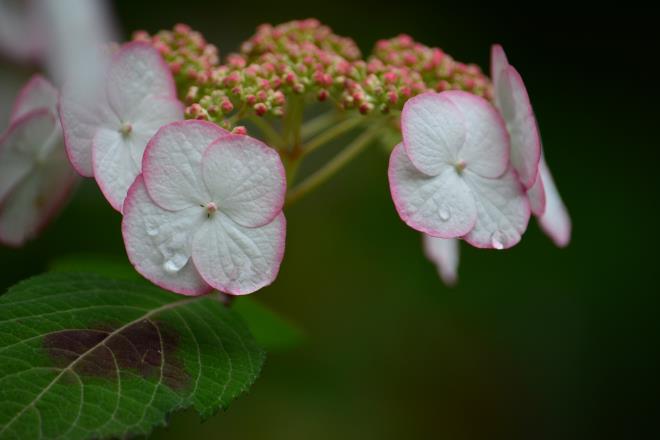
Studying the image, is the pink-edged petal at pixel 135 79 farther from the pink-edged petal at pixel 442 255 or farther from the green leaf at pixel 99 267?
the pink-edged petal at pixel 442 255

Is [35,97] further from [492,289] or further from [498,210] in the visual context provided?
[492,289]

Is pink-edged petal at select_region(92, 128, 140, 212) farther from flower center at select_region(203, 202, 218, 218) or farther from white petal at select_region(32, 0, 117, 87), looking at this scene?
white petal at select_region(32, 0, 117, 87)

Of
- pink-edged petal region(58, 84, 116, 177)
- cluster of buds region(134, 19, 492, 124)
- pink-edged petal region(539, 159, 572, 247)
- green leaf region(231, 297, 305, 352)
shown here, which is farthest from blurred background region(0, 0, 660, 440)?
pink-edged petal region(58, 84, 116, 177)

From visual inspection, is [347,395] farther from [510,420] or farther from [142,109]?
[142,109]

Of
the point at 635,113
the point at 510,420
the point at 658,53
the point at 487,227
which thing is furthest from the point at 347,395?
the point at 658,53

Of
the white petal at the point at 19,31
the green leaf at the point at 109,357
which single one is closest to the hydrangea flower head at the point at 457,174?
the green leaf at the point at 109,357
